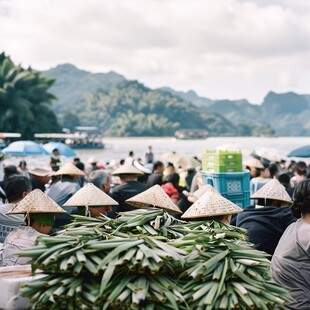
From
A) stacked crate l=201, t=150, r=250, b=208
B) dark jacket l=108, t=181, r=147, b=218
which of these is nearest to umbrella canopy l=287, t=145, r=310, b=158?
stacked crate l=201, t=150, r=250, b=208

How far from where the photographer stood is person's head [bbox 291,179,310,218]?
11.3 ft

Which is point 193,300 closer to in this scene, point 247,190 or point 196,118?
point 247,190

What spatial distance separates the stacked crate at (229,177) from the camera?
28.1ft

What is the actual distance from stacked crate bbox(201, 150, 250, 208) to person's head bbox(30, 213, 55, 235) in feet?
16.5

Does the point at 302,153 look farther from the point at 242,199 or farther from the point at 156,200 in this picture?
the point at 156,200

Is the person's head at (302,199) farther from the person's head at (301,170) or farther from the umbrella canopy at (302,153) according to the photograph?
the umbrella canopy at (302,153)

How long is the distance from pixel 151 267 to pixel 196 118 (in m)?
189

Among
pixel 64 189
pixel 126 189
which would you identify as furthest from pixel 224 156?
pixel 64 189

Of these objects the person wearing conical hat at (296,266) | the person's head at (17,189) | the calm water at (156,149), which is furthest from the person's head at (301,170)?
the person wearing conical hat at (296,266)

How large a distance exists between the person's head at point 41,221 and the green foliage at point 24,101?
5817cm

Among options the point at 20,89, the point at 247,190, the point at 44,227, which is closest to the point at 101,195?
the point at 44,227

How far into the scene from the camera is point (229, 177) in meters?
8.58

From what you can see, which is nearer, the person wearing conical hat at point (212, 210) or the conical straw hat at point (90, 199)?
the person wearing conical hat at point (212, 210)

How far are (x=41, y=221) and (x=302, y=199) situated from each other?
1588mm
